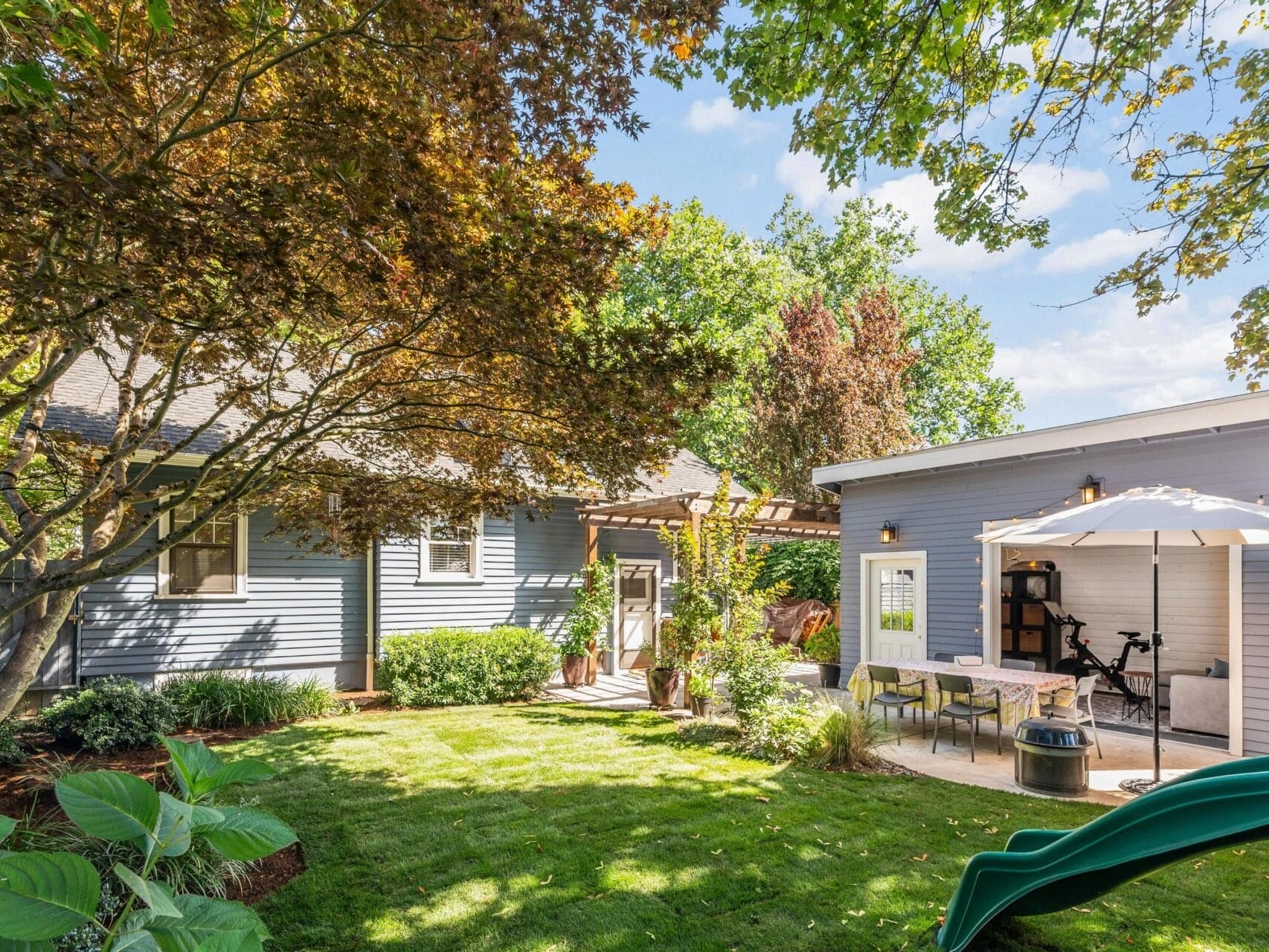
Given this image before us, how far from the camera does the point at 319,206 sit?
9.62 ft

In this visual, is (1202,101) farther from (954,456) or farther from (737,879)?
(737,879)

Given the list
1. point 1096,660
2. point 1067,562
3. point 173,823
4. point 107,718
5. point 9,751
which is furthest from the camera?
point 1067,562

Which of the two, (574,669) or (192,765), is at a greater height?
(192,765)

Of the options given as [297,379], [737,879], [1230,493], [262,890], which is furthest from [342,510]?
[1230,493]

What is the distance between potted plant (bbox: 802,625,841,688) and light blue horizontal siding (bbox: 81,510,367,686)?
22.6ft

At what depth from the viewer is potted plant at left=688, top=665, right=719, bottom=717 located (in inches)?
329

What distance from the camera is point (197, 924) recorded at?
2.10 ft

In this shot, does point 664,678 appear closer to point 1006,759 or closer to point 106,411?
point 1006,759

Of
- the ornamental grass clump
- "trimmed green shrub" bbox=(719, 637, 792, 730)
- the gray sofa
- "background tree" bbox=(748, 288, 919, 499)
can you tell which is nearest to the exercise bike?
the gray sofa

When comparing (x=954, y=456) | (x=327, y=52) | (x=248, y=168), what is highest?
(x=327, y=52)

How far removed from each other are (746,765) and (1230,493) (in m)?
5.47

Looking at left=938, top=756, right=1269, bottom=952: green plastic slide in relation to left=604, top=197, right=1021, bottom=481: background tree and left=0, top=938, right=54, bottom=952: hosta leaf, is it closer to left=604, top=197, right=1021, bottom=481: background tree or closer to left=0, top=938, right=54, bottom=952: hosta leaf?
left=0, top=938, right=54, bottom=952: hosta leaf

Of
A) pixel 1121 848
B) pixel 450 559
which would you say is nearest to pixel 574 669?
pixel 450 559

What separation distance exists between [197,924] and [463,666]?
31.1 feet
